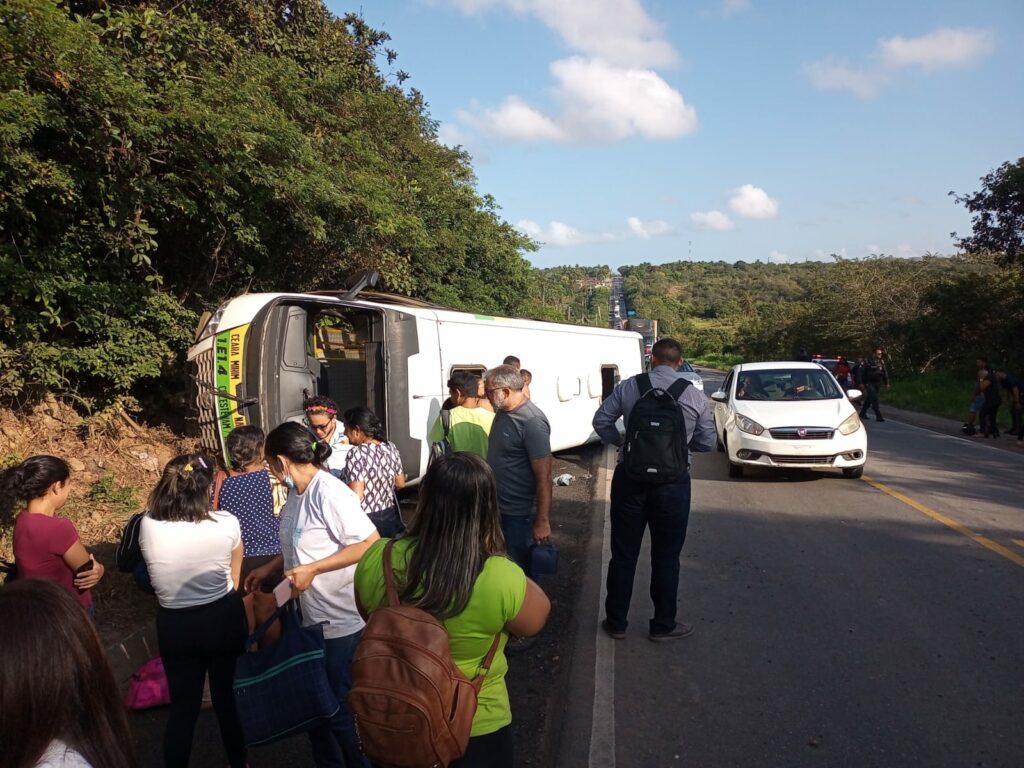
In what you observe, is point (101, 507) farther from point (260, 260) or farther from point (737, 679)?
point (737, 679)

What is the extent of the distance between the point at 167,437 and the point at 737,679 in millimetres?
8084

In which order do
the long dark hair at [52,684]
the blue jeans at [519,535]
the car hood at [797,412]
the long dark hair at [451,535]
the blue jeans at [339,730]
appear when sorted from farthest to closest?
the car hood at [797,412] < the blue jeans at [519,535] < the blue jeans at [339,730] < the long dark hair at [451,535] < the long dark hair at [52,684]

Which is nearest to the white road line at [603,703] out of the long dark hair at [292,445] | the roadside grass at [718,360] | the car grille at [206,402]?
the long dark hair at [292,445]

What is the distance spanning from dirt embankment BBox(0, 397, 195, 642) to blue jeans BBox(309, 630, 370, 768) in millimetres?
2549

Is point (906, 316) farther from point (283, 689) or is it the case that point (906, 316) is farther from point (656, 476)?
Answer: point (283, 689)

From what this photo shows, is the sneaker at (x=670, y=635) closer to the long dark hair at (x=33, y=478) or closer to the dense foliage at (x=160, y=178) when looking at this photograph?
the long dark hair at (x=33, y=478)

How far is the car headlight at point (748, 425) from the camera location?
8948mm

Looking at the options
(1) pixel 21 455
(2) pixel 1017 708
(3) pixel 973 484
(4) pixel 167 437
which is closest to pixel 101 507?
(1) pixel 21 455

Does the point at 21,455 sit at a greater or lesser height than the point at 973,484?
greater

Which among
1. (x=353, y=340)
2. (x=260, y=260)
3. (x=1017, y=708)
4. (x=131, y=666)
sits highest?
(x=260, y=260)

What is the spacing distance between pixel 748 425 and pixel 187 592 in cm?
774

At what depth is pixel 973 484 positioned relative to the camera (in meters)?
8.98

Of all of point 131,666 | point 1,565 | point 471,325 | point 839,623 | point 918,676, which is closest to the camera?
point 1,565

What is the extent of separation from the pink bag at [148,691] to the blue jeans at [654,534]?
8.95 ft
